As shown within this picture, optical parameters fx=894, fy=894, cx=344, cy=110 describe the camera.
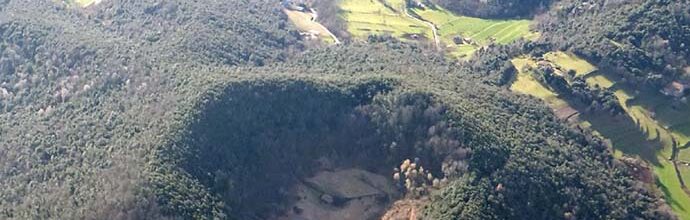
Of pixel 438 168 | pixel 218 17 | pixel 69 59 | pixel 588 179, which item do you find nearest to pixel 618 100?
pixel 588 179

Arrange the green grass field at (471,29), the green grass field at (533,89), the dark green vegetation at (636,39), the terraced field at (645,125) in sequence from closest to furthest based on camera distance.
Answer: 1. the terraced field at (645,125)
2. the green grass field at (533,89)
3. the dark green vegetation at (636,39)
4. the green grass field at (471,29)

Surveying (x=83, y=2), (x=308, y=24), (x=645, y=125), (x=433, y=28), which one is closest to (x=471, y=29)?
(x=433, y=28)

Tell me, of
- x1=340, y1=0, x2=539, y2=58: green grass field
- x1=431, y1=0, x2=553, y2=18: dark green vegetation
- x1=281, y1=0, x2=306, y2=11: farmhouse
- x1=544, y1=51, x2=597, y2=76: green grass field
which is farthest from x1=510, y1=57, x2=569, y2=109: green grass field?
x1=281, y1=0, x2=306, y2=11: farmhouse

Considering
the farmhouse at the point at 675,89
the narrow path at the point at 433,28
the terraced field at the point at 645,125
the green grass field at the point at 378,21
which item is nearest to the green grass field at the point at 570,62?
the terraced field at the point at 645,125

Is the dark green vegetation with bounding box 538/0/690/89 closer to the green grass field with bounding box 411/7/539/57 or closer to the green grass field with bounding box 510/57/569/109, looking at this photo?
the green grass field with bounding box 510/57/569/109

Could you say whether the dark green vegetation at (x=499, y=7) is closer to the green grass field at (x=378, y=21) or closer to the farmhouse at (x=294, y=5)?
the green grass field at (x=378, y=21)

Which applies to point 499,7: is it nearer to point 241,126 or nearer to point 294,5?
point 294,5
